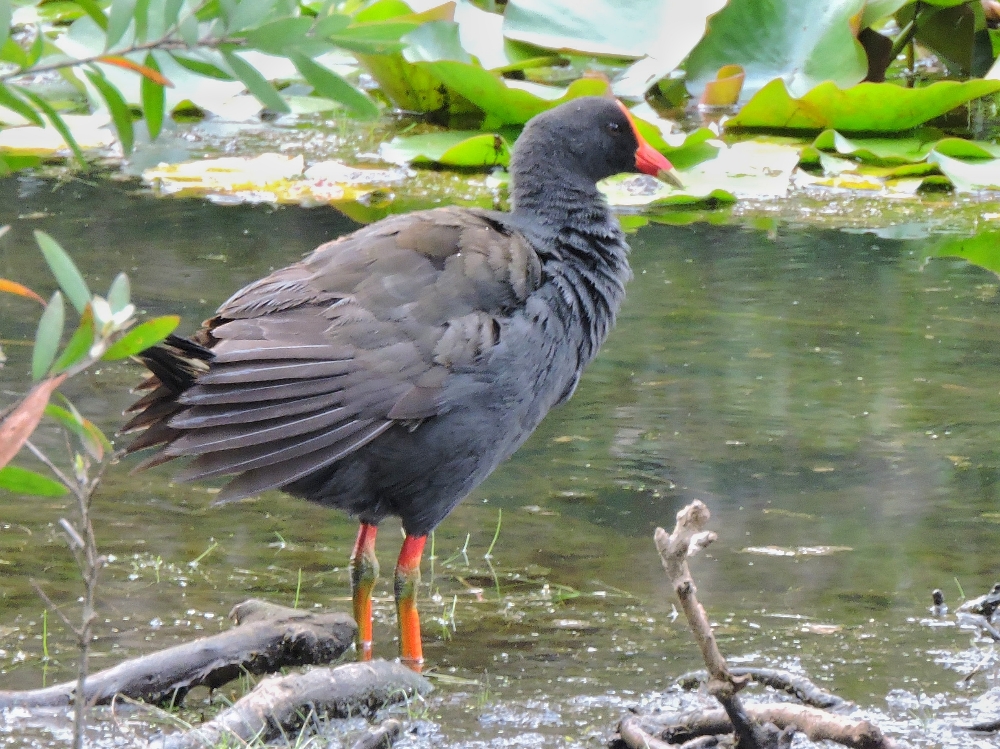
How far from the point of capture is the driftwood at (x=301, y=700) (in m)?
2.51

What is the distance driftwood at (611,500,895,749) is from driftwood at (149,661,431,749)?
48 centimetres

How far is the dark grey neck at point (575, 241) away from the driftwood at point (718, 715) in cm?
101

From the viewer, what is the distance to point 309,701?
2.70 metres

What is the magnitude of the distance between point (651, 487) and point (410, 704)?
1.59 meters

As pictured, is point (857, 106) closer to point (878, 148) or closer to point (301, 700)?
point (878, 148)

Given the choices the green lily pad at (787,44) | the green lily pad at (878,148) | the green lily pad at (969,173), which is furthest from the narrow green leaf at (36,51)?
the green lily pad at (787,44)

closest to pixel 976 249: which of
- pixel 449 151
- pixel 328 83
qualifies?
pixel 449 151

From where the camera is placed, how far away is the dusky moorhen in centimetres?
302

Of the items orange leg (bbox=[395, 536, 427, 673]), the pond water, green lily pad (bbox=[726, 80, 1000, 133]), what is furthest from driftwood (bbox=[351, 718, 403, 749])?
green lily pad (bbox=[726, 80, 1000, 133])

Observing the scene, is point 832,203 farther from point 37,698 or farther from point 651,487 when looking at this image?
point 37,698

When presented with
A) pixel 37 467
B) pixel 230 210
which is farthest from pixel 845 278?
pixel 37 467

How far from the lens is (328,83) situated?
1495 mm

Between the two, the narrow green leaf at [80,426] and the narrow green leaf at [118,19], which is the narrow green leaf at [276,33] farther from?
the narrow green leaf at [80,426]

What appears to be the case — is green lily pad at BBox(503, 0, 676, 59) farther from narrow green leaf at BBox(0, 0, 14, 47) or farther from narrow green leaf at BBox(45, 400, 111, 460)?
narrow green leaf at BBox(0, 0, 14, 47)
